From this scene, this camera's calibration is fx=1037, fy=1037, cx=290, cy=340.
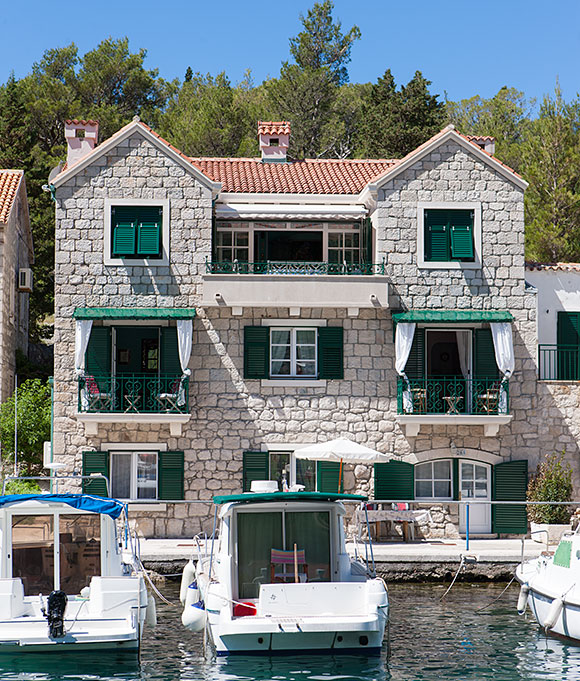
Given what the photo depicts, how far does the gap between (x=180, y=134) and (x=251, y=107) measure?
17.2 ft

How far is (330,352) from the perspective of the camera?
27.2m

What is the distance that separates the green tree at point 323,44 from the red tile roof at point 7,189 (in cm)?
2107

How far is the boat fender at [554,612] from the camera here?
17734 millimetres

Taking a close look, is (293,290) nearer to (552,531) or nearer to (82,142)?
(82,142)

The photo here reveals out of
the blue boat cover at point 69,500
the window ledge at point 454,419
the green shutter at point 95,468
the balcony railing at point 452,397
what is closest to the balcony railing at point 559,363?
the balcony railing at point 452,397

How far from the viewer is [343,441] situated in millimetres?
25359

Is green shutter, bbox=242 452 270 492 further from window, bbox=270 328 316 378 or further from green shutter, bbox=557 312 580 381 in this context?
green shutter, bbox=557 312 580 381

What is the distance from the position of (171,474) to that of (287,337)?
4670mm

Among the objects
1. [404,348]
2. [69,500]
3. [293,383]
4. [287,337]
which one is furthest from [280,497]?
[287,337]

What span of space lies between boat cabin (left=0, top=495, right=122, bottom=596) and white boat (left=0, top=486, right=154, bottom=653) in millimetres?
16

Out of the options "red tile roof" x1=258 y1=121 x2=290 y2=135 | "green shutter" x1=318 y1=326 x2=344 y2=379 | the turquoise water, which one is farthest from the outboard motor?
"red tile roof" x1=258 y1=121 x2=290 y2=135

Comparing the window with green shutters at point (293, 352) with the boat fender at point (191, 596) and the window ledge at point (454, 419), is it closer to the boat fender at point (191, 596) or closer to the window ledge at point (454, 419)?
the window ledge at point (454, 419)

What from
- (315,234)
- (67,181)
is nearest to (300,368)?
(315,234)

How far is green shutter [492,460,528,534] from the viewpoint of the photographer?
26.8m
